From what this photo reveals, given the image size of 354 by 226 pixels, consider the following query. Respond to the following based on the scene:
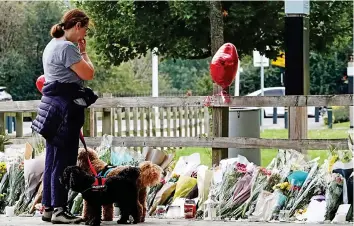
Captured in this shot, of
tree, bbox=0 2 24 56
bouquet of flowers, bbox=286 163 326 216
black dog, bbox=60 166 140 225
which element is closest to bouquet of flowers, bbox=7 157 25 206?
black dog, bbox=60 166 140 225

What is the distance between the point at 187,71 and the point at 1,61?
21.2 metres

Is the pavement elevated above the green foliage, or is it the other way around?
the green foliage

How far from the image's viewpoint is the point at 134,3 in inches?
790

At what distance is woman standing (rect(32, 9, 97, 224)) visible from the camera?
7.43 m

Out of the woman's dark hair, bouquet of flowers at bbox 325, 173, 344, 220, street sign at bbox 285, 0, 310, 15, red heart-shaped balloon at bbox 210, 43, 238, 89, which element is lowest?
bouquet of flowers at bbox 325, 173, 344, 220

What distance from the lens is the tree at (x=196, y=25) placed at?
19.6m

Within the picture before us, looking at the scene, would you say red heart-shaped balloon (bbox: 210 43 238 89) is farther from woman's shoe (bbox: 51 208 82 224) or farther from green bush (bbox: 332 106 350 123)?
green bush (bbox: 332 106 350 123)

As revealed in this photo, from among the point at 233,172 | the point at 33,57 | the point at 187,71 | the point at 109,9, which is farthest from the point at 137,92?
the point at 233,172

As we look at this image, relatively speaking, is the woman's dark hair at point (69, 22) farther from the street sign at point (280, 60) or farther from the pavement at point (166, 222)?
the street sign at point (280, 60)

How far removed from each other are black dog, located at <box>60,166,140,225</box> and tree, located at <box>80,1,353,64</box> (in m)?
11.9

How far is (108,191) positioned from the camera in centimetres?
735

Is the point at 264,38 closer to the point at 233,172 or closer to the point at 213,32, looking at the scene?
the point at 213,32

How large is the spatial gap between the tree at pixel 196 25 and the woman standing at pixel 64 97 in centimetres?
1171

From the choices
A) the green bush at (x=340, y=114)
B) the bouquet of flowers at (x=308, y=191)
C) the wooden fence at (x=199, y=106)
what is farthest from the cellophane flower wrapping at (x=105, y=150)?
the green bush at (x=340, y=114)
